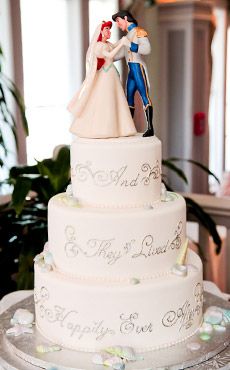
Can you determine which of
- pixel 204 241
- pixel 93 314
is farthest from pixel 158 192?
pixel 204 241

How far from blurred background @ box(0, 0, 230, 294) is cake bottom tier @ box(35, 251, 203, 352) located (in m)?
0.50

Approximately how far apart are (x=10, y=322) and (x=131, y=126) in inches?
24.1

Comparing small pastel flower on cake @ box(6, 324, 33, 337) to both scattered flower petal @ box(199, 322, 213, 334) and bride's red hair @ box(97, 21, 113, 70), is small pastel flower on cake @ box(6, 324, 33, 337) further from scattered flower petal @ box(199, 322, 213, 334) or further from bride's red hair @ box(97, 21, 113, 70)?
bride's red hair @ box(97, 21, 113, 70)

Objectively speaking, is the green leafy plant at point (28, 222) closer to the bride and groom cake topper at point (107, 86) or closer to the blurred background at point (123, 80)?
the blurred background at point (123, 80)

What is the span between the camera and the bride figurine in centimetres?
138

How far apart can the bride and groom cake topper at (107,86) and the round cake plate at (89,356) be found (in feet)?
1.70

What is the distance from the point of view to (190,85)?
190 inches

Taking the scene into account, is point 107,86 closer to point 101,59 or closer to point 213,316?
point 101,59

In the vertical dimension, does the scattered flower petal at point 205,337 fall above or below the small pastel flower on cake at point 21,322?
below

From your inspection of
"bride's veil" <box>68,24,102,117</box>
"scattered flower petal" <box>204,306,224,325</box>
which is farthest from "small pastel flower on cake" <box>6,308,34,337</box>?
"bride's veil" <box>68,24,102,117</box>

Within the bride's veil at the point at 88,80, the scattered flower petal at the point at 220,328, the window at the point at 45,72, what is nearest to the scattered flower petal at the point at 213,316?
the scattered flower petal at the point at 220,328

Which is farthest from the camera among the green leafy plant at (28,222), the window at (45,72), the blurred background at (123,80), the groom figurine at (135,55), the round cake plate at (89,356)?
the window at (45,72)

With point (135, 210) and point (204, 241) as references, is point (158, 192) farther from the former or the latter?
point (204, 241)

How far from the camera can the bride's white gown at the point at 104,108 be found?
1379mm
